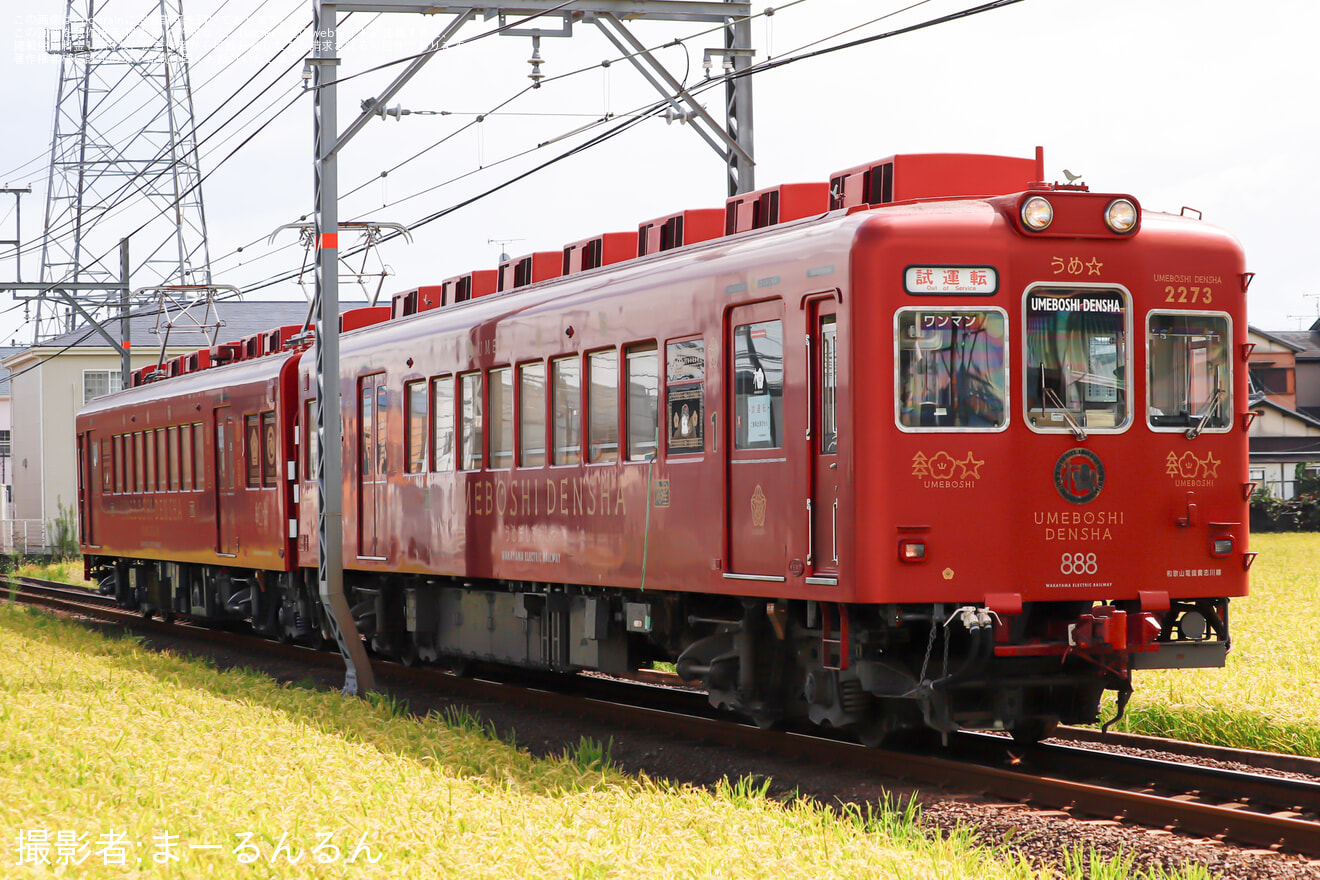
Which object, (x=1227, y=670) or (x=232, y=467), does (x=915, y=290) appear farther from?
(x=232, y=467)

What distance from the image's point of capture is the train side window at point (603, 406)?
1165 cm

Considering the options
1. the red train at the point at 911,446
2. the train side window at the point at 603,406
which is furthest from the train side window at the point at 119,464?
the train side window at the point at 603,406

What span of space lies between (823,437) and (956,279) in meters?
1.18

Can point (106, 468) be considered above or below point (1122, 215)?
below

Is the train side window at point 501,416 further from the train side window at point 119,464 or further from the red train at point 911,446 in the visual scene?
the train side window at point 119,464

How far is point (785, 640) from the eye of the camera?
10.2 metres

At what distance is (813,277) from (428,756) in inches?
148

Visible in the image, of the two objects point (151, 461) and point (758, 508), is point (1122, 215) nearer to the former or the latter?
point (758, 508)

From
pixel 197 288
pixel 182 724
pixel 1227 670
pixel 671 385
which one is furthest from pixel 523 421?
pixel 197 288

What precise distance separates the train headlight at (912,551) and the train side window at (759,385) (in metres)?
1.14

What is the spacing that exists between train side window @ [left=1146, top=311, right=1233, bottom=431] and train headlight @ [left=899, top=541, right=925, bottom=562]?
1643mm

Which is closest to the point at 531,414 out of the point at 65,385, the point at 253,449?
the point at 253,449

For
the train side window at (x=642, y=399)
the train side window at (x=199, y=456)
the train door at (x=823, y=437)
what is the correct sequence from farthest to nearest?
the train side window at (x=199, y=456), the train side window at (x=642, y=399), the train door at (x=823, y=437)

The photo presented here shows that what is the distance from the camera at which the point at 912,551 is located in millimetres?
8984
